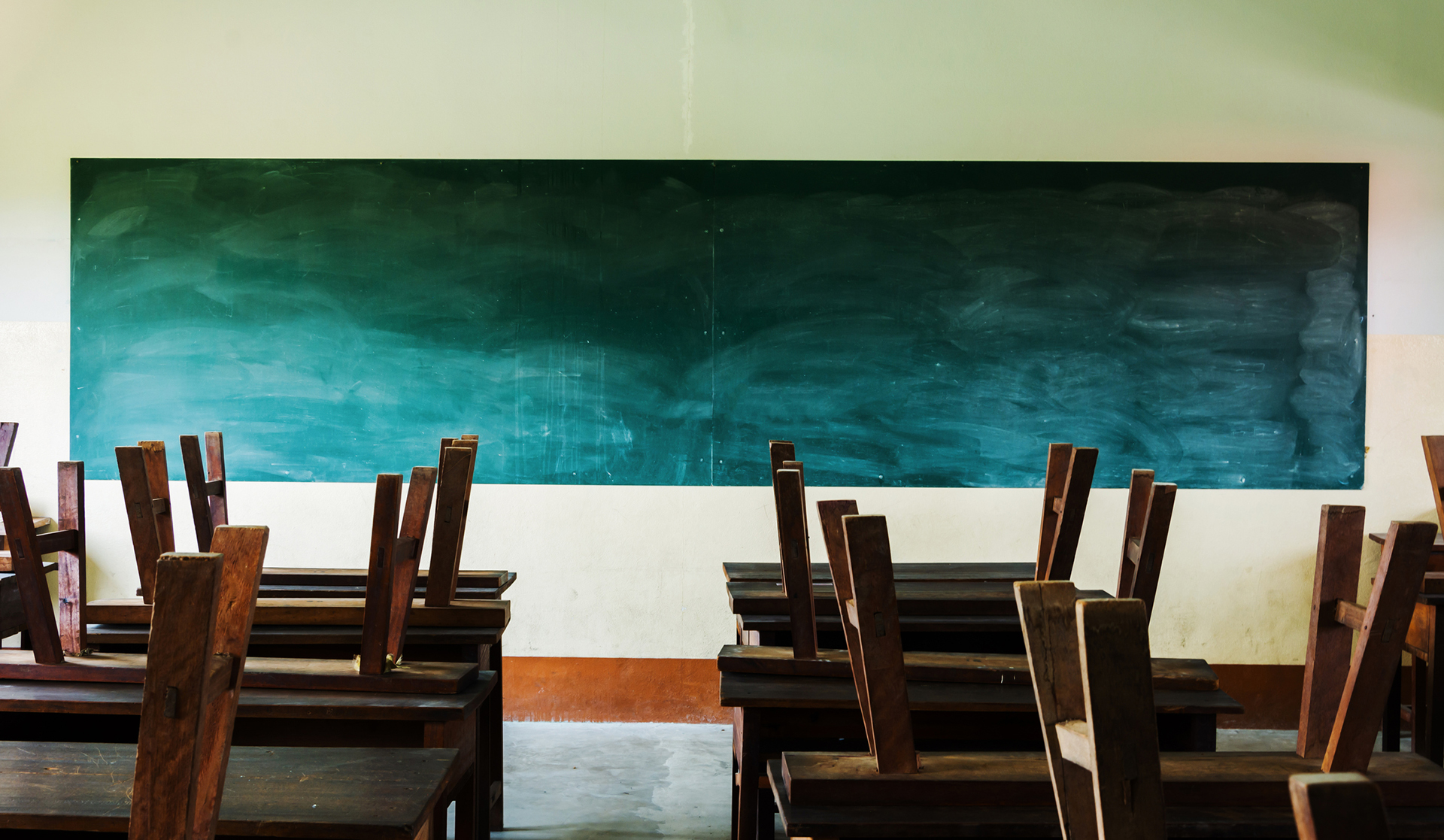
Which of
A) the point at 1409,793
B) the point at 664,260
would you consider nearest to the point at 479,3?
the point at 664,260

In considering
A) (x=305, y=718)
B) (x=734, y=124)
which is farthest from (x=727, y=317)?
(x=305, y=718)

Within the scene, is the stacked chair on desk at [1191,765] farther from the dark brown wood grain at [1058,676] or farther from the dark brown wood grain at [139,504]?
the dark brown wood grain at [139,504]

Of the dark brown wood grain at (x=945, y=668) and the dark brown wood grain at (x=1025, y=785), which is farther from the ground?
the dark brown wood grain at (x=945, y=668)

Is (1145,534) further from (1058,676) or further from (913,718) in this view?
(1058,676)

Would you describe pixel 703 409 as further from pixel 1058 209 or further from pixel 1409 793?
pixel 1409 793

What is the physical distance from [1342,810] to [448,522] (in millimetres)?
2254

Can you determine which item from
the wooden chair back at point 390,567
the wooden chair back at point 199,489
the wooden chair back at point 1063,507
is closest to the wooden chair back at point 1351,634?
the wooden chair back at point 1063,507

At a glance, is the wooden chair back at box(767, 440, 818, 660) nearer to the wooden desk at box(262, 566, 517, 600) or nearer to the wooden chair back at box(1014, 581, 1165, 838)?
the wooden desk at box(262, 566, 517, 600)

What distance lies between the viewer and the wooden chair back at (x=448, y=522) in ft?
8.06

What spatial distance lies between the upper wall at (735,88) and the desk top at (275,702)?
2688 millimetres

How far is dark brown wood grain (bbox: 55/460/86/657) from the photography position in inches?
84.3

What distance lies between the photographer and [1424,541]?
147 centimetres

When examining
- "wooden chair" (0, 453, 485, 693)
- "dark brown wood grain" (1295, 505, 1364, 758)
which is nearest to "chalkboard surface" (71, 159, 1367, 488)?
"wooden chair" (0, 453, 485, 693)

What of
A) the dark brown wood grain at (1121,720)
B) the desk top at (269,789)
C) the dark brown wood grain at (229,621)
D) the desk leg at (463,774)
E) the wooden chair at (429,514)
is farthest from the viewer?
the wooden chair at (429,514)
